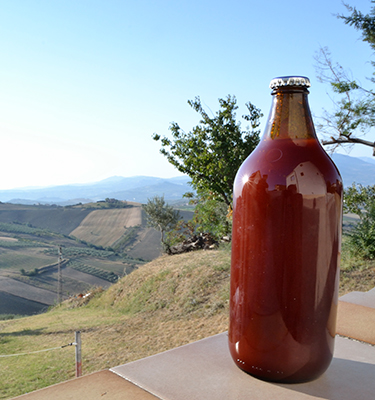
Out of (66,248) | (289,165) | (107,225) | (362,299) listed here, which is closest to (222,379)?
(289,165)

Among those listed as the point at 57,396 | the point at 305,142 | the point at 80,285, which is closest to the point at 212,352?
the point at 57,396

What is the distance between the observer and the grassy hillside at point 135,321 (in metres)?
5.62

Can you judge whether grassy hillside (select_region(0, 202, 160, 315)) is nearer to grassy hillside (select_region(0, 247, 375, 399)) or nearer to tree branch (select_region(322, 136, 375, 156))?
grassy hillside (select_region(0, 247, 375, 399))

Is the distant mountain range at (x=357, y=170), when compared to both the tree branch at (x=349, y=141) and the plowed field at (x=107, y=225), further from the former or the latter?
the plowed field at (x=107, y=225)

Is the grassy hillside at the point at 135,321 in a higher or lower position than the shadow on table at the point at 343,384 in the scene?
lower

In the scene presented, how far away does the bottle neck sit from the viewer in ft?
2.86

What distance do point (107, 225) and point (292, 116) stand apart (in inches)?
2705

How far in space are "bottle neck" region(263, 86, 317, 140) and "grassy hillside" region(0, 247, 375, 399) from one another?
444cm

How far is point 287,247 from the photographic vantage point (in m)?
0.81

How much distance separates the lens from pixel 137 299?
9047 mm

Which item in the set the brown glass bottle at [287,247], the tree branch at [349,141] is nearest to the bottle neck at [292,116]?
the brown glass bottle at [287,247]

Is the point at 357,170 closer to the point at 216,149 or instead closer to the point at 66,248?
A: the point at 66,248

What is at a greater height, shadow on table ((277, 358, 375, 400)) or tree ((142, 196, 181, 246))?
shadow on table ((277, 358, 375, 400))

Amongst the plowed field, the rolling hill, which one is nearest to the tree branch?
the rolling hill
